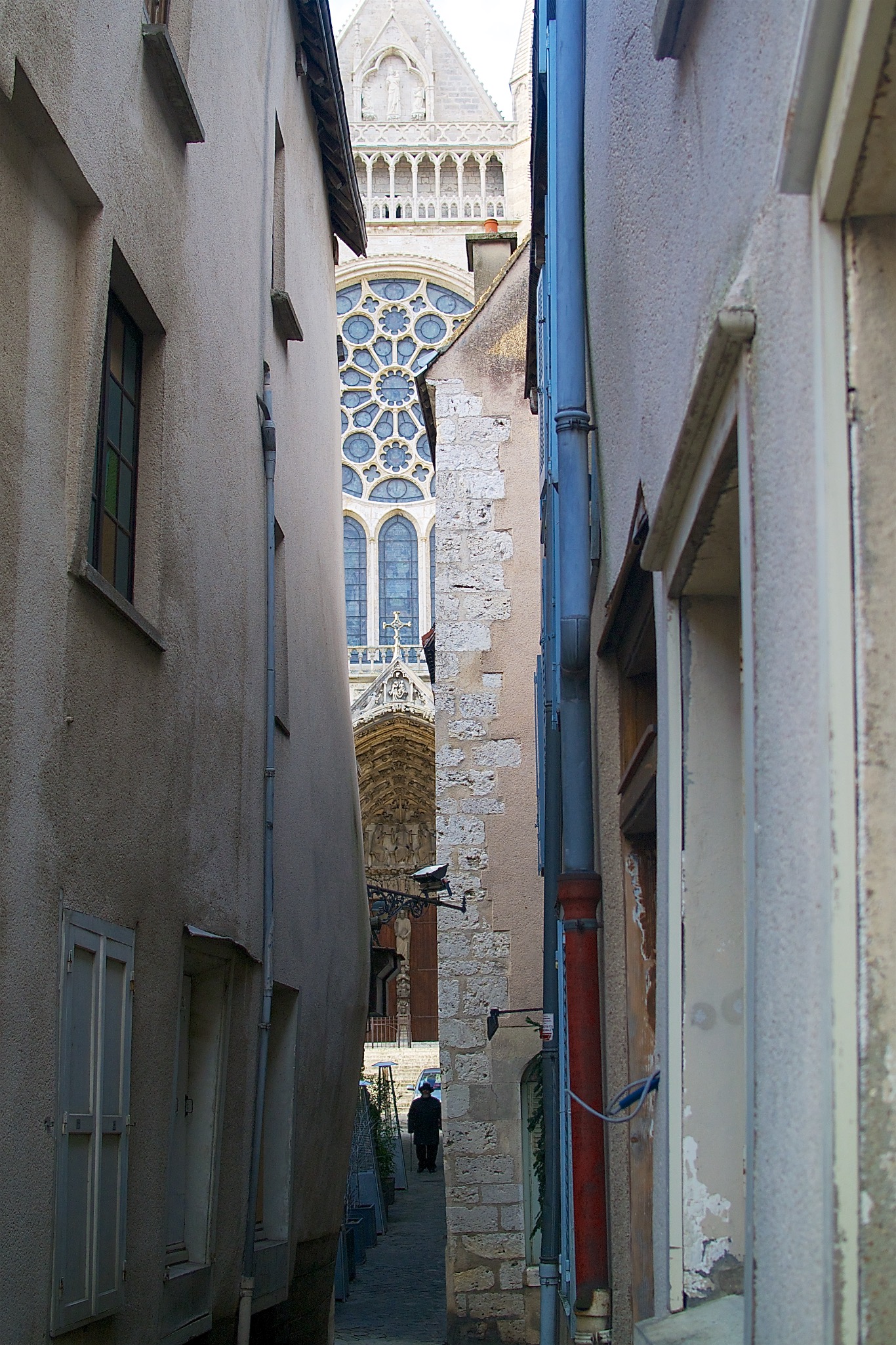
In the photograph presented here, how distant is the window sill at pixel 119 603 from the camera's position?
443 cm

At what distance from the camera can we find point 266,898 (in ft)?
23.2

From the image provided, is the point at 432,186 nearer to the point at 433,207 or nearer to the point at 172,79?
the point at 433,207

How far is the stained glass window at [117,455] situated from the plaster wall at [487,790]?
18.5 feet

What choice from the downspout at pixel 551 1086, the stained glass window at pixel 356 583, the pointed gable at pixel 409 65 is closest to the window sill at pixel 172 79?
the downspout at pixel 551 1086

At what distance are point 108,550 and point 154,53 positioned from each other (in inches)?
70.7

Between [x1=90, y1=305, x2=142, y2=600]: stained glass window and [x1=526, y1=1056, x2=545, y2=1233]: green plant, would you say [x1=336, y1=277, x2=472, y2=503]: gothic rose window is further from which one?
[x1=90, y1=305, x2=142, y2=600]: stained glass window

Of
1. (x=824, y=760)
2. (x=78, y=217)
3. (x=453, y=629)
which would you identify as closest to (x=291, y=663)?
(x=453, y=629)

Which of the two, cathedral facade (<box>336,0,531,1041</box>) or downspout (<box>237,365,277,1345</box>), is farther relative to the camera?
cathedral facade (<box>336,0,531,1041</box>)

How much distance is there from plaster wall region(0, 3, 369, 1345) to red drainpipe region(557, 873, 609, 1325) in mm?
1426

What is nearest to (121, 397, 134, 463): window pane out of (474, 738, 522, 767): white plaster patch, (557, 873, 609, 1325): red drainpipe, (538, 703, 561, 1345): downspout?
(538, 703, 561, 1345): downspout

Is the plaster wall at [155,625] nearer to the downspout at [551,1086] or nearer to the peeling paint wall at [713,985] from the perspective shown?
the downspout at [551,1086]

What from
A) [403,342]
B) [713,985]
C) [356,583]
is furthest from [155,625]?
[403,342]

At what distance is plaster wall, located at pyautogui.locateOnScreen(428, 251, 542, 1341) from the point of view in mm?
10102

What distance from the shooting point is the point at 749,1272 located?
83.1 inches
